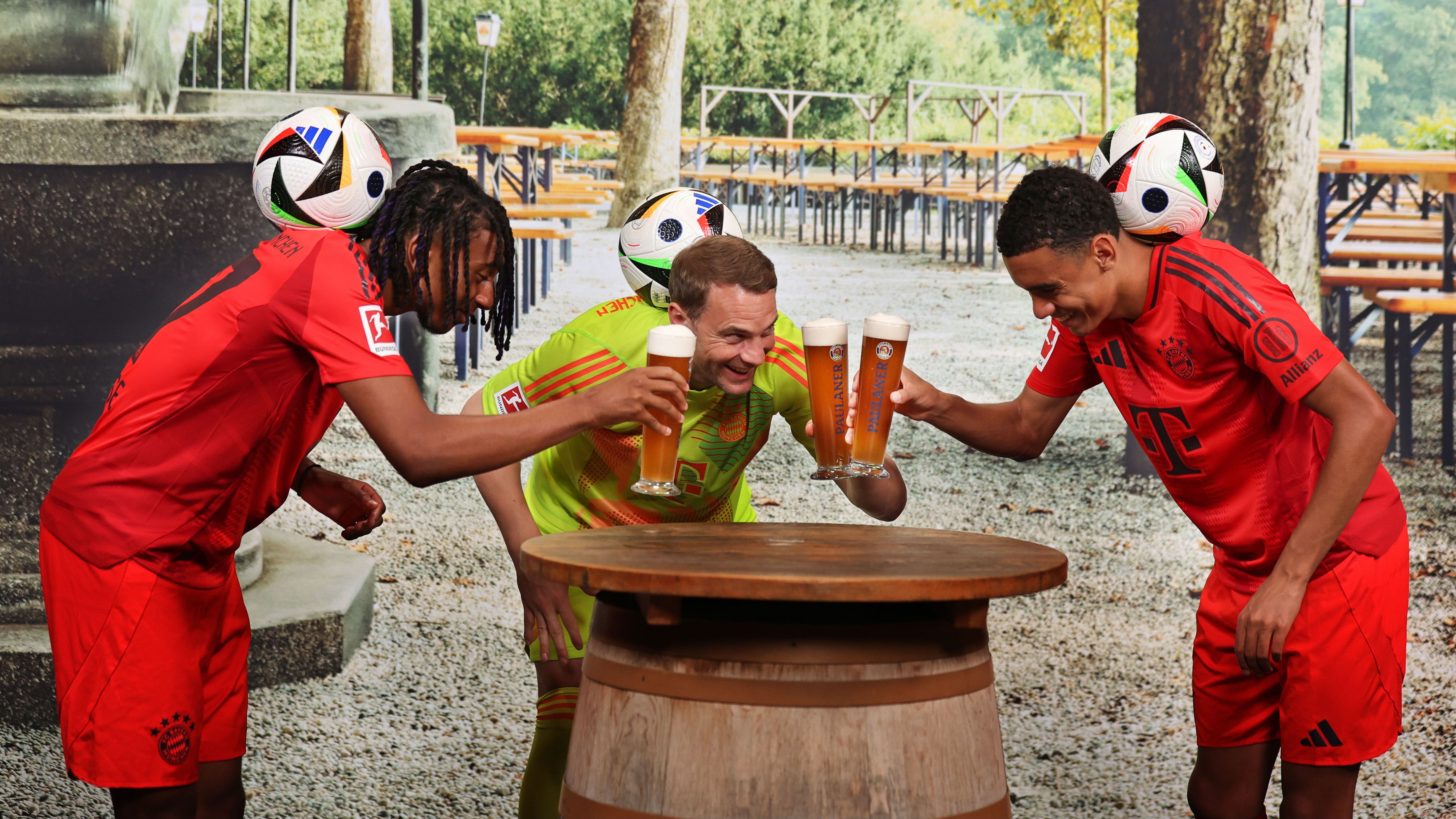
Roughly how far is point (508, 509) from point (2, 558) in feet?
5.75

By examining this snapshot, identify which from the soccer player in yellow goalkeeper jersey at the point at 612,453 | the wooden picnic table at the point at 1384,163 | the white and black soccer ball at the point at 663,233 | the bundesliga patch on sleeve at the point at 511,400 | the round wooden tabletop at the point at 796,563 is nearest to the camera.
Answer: the round wooden tabletop at the point at 796,563

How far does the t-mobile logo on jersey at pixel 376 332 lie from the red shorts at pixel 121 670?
0.39 m

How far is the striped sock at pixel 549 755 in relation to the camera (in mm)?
2168

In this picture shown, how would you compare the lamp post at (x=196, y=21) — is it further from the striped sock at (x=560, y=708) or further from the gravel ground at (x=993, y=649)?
the striped sock at (x=560, y=708)

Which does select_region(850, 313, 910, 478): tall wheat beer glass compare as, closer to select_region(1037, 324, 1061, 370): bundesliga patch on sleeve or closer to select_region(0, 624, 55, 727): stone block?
select_region(1037, 324, 1061, 370): bundesliga patch on sleeve

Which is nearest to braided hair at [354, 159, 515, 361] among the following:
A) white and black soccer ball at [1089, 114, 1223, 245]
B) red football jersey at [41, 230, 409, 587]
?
red football jersey at [41, 230, 409, 587]

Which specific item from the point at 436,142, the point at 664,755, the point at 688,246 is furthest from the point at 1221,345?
the point at 436,142

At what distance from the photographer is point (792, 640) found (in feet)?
4.91

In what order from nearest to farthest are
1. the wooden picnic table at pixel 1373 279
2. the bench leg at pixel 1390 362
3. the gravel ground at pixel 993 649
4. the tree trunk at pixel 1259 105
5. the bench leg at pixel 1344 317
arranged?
the gravel ground at pixel 993 649 → the tree trunk at pixel 1259 105 → the bench leg at pixel 1390 362 → the wooden picnic table at pixel 1373 279 → the bench leg at pixel 1344 317

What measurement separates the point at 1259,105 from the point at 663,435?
4.06 meters

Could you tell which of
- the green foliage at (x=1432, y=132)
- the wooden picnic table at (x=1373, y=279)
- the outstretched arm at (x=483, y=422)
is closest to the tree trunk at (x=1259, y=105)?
the wooden picnic table at (x=1373, y=279)

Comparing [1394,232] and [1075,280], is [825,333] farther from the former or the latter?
[1394,232]

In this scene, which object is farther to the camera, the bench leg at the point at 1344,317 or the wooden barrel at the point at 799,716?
the bench leg at the point at 1344,317

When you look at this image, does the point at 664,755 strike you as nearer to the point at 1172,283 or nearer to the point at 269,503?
the point at 269,503
